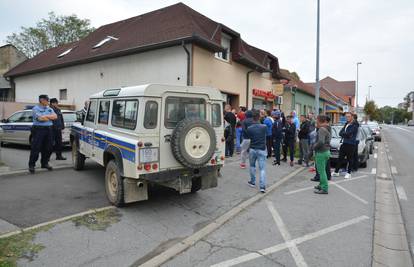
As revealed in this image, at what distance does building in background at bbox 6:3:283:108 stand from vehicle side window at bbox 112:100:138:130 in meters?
7.28

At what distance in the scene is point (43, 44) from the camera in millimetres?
38594

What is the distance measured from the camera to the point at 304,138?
32.0ft

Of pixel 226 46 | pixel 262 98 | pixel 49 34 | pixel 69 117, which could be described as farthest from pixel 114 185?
pixel 49 34

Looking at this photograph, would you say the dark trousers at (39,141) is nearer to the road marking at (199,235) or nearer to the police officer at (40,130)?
the police officer at (40,130)

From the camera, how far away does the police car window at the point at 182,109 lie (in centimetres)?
486

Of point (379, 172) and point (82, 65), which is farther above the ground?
point (82, 65)

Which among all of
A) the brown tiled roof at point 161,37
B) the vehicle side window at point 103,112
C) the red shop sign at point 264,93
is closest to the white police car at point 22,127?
the brown tiled roof at point 161,37

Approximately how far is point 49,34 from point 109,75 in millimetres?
29355

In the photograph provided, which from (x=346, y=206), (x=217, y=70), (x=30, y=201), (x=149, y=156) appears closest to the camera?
(x=149, y=156)

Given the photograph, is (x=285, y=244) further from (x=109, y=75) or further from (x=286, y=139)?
(x=109, y=75)

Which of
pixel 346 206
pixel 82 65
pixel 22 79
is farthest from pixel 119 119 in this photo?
pixel 22 79

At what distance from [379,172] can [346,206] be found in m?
4.99

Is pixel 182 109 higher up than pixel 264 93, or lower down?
lower down

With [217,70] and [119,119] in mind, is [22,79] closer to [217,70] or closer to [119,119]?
[217,70]
